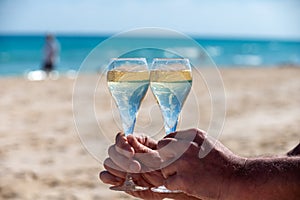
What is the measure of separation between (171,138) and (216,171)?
175 mm

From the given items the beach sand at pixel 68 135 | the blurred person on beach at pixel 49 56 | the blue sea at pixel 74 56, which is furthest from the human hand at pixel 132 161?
the blurred person on beach at pixel 49 56

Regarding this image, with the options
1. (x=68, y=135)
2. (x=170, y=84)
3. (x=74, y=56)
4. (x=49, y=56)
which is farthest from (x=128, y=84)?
(x=74, y=56)

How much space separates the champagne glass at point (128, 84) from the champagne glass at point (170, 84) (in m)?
0.04

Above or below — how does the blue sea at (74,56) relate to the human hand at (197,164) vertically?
below

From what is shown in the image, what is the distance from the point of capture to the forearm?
64.5 inches

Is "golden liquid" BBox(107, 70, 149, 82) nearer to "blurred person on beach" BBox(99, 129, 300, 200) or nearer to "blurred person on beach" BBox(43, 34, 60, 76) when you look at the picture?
"blurred person on beach" BBox(99, 129, 300, 200)

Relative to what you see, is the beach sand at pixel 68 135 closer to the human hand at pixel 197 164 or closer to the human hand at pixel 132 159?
the human hand at pixel 132 159

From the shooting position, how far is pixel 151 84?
69.2 inches

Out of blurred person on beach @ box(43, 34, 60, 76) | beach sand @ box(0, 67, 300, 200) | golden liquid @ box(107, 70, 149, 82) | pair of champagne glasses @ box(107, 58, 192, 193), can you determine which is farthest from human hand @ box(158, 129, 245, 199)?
blurred person on beach @ box(43, 34, 60, 76)

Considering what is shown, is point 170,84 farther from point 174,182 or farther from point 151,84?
point 174,182

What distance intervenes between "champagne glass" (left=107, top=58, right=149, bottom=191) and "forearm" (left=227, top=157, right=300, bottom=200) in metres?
0.39

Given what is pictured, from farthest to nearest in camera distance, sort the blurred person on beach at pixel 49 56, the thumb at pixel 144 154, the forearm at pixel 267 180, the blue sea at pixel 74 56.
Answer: the blue sea at pixel 74 56, the blurred person on beach at pixel 49 56, the thumb at pixel 144 154, the forearm at pixel 267 180

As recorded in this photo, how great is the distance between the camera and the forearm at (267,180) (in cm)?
164

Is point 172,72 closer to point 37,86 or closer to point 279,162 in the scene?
point 279,162
